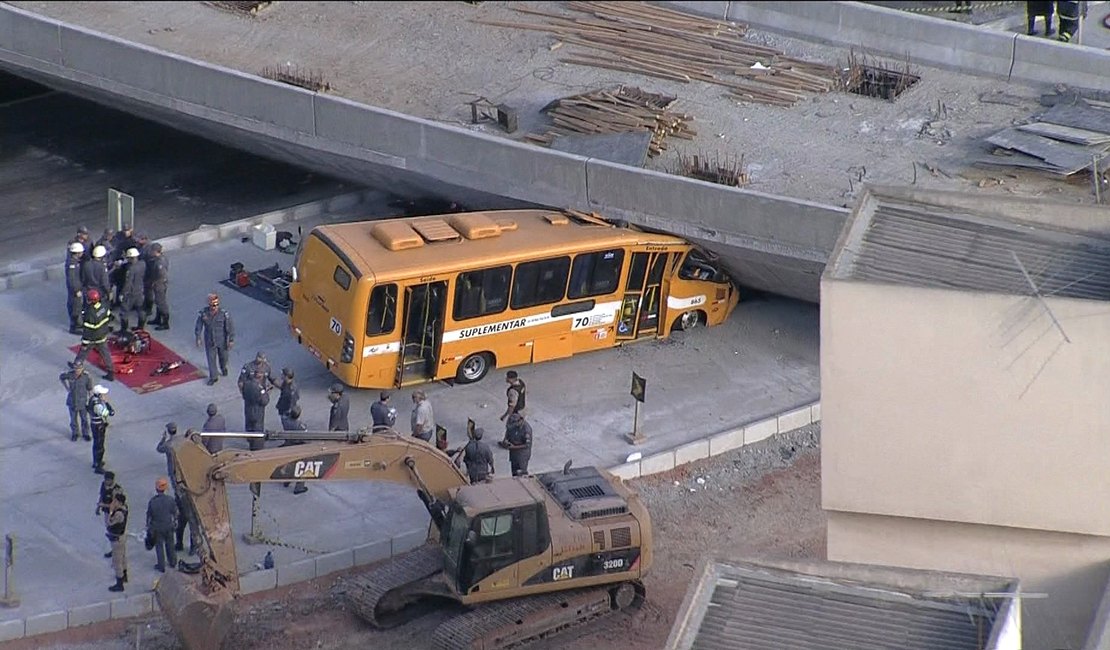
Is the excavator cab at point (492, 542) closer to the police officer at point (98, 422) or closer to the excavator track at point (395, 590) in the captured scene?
the excavator track at point (395, 590)

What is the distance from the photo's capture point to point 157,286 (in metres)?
28.0

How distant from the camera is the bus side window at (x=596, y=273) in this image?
89.4 ft

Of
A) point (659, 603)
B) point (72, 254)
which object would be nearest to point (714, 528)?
point (659, 603)

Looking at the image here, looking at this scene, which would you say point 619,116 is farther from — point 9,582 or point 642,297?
point 9,582

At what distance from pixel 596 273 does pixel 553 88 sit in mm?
5584

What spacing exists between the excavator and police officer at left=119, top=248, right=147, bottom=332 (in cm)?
792

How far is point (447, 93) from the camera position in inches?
1256

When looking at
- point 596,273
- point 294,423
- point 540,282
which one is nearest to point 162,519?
point 294,423

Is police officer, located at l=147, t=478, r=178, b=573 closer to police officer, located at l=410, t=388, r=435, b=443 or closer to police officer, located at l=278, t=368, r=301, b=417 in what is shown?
police officer, located at l=278, t=368, r=301, b=417

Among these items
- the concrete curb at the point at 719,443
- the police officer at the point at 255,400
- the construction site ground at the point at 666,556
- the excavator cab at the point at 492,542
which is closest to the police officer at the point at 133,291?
the police officer at the point at 255,400

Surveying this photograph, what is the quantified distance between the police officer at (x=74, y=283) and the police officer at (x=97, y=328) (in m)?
0.75

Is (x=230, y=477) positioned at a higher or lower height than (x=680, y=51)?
lower

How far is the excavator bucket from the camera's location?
20.2 metres

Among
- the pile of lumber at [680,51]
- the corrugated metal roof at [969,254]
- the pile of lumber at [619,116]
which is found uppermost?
the corrugated metal roof at [969,254]
